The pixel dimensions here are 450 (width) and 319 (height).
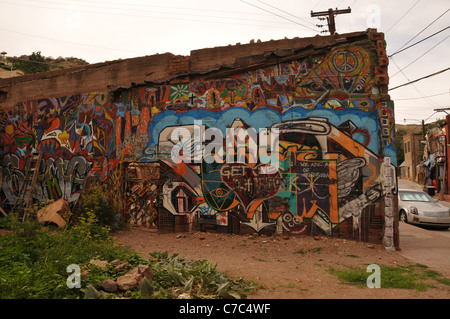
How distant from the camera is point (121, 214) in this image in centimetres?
998

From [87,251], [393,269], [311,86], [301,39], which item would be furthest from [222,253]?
[301,39]

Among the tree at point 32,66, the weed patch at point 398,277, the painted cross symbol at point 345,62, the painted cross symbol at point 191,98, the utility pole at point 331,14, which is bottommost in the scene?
the weed patch at point 398,277

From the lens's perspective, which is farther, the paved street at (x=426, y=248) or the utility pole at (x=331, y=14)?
the utility pole at (x=331, y=14)

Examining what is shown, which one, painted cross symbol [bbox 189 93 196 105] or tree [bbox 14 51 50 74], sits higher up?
tree [bbox 14 51 50 74]

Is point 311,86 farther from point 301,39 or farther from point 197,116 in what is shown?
point 197,116

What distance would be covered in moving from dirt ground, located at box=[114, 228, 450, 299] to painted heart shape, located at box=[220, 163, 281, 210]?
42.5 inches

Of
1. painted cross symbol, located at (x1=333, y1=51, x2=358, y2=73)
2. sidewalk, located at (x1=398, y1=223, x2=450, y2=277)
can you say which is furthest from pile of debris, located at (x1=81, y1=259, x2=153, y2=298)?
painted cross symbol, located at (x1=333, y1=51, x2=358, y2=73)

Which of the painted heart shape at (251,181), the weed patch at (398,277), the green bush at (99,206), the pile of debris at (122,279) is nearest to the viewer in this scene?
the pile of debris at (122,279)

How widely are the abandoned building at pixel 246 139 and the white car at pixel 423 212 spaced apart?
205 inches

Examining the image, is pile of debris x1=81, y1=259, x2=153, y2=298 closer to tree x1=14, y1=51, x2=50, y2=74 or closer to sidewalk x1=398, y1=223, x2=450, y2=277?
sidewalk x1=398, y1=223, x2=450, y2=277

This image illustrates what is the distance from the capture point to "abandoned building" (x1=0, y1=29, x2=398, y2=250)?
7840mm

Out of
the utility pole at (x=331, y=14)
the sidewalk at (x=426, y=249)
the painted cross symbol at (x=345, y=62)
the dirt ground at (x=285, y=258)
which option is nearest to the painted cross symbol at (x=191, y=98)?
the dirt ground at (x=285, y=258)

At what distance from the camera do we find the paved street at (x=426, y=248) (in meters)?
6.55

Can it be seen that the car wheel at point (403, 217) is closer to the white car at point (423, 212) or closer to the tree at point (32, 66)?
the white car at point (423, 212)
